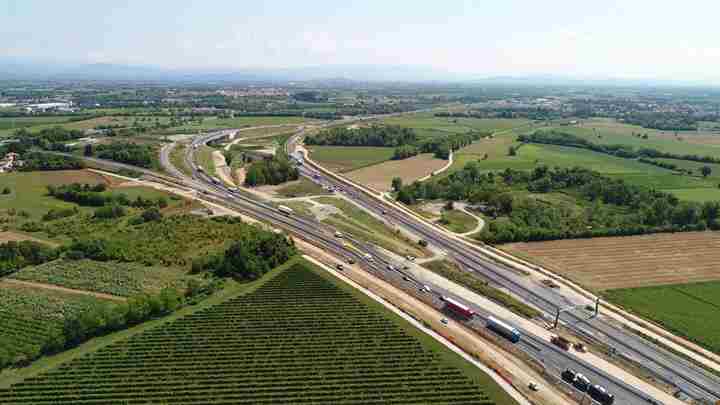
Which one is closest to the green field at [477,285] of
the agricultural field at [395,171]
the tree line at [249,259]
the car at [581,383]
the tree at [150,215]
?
the car at [581,383]

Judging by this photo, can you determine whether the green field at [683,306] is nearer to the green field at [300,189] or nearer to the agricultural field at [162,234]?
the agricultural field at [162,234]

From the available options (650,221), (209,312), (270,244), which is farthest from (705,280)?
(209,312)

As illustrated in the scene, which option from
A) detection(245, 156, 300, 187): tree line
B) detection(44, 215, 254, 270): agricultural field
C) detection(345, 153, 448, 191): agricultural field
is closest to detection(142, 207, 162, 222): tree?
detection(44, 215, 254, 270): agricultural field

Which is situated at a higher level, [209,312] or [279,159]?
[279,159]

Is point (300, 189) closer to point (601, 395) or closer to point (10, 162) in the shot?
point (601, 395)

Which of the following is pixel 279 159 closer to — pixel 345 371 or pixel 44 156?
pixel 44 156

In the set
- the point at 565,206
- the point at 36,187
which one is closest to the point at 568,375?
the point at 565,206

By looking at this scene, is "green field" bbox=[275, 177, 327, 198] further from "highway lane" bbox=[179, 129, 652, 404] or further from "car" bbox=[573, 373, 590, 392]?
"car" bbox=[573, 373, 590, 392]
